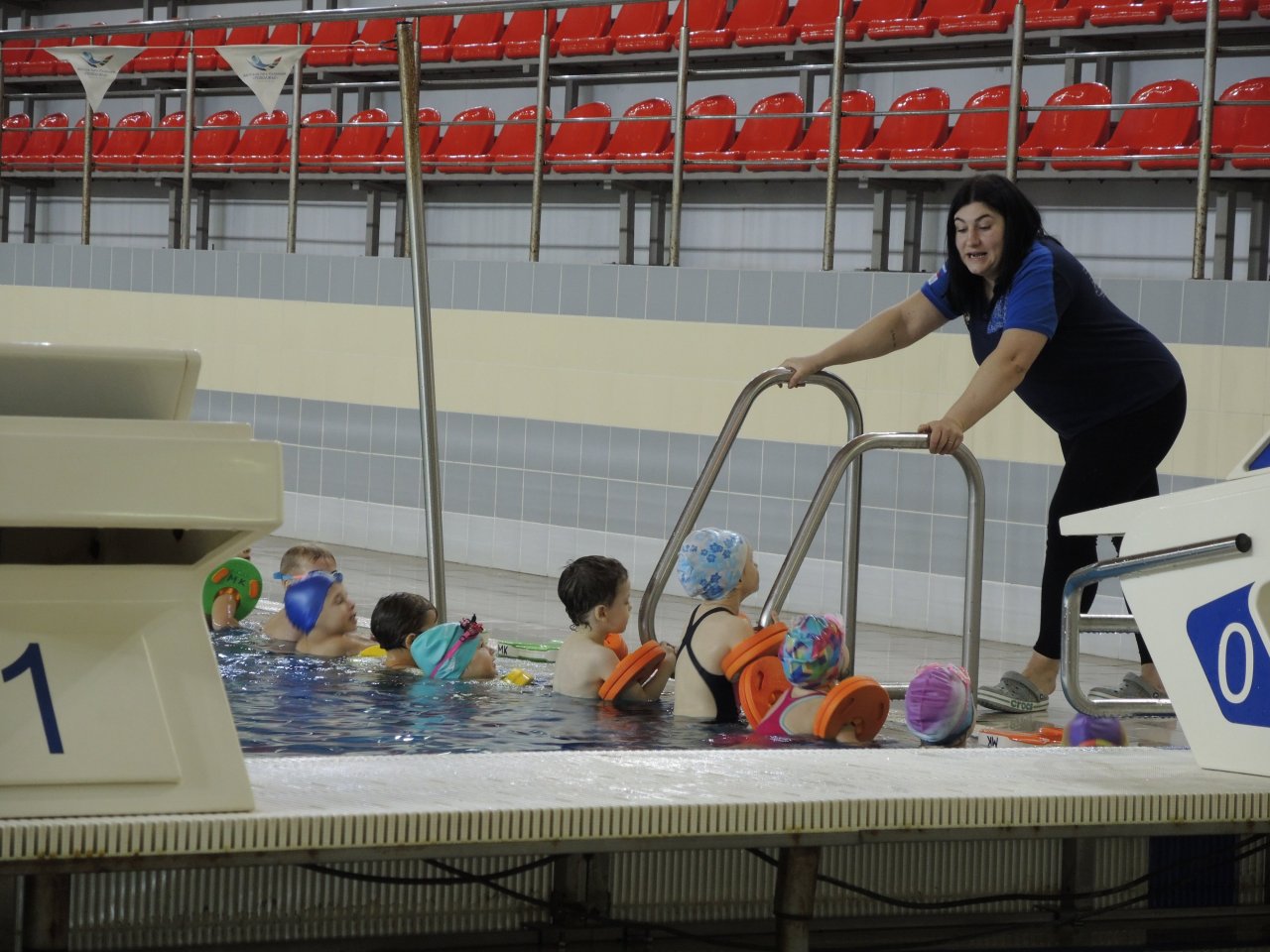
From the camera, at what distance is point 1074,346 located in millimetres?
4586

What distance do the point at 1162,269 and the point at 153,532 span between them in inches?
302

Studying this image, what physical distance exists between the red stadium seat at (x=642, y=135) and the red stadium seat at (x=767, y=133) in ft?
1.59

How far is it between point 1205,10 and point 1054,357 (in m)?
4.61

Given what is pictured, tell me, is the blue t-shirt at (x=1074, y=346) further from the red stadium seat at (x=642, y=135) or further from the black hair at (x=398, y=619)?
the red stadium seat at (x=642, y=135)

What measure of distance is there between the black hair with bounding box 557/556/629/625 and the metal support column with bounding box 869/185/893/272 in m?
4.85

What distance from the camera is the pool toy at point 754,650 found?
14.5 feet

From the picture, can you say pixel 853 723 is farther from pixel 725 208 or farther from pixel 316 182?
pixel 316 182

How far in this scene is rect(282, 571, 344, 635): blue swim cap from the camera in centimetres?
563

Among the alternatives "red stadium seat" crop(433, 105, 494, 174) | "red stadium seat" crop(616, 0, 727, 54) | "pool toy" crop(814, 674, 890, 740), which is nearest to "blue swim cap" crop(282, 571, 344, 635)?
"pool toy" crop(814, 674, 890, 740)

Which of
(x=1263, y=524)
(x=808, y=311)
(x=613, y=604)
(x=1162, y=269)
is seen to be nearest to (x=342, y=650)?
(x=613, y=604)

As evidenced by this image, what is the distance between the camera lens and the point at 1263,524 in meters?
2.50

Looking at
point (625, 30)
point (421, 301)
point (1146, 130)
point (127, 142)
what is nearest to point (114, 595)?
point (421, 301)

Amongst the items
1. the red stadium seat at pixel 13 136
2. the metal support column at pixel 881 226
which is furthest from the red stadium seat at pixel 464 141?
the red stadium seat at pixel 13 136

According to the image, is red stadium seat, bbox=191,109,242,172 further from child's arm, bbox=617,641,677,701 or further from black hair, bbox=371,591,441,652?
child's arm, bbox=617,641,677,701
